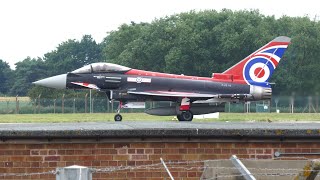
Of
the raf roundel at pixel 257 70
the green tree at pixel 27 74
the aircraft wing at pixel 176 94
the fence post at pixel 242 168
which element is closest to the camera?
the fence post at pixel 242 168

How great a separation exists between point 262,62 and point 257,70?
0.48 meters

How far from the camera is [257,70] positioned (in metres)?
35.9

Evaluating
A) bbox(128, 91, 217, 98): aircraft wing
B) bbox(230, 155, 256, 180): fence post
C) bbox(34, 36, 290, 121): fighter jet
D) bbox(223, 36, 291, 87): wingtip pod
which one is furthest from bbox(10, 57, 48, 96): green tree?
bbox(230, 155, 256, 180): fence post

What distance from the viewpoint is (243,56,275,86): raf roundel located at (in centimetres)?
3553

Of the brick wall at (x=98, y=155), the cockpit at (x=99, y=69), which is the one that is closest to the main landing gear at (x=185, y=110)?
the cockpit at (x=99, y=69)

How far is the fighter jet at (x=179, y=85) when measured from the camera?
33.7 metres

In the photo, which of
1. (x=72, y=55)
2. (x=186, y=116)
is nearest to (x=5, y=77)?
(x=72, y=55)

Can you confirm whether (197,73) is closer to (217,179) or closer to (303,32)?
(303,32)

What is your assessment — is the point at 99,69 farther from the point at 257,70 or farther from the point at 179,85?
the point at 257,70

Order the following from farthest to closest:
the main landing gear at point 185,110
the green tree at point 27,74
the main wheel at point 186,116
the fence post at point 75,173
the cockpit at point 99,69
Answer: the green tree at point 27,74 → the cockpit at point 99,69 → the main landing gear at point 185,110 → the main wheel at point 186,116 → the fence post at point 75,173

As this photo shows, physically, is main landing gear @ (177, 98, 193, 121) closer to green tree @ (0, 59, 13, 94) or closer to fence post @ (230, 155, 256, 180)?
fence post @ (230, 155, 256, 180)

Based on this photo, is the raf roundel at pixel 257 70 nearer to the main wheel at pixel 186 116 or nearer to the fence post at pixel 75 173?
the main wheel at pixel 186 116

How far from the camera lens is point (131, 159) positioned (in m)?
12.9

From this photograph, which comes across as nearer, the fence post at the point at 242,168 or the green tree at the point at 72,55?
the fence post at the point at 242,168
